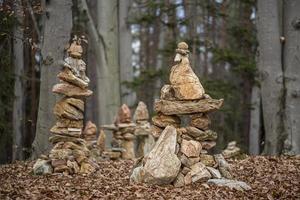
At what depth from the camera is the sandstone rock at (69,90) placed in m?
10.0

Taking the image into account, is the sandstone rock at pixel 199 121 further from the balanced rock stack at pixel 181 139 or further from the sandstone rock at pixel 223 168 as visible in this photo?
the sandstone rock at pixel 223 168

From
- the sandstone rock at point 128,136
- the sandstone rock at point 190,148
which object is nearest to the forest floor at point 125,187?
the sandstone rock at point 190,148

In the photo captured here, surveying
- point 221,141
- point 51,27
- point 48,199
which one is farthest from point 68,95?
point 221,141

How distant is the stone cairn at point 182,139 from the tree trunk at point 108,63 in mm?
9668

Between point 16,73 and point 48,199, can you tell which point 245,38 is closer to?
point 16,73

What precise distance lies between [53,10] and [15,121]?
23.3 ft

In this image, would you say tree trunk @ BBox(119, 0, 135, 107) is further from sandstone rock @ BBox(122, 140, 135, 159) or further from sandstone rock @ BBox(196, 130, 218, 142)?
sandstone rock @ BBox(196, 130, 218, 142)

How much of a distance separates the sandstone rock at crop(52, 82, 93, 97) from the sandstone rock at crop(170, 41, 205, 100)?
208 centimetres

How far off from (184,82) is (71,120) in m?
2.61

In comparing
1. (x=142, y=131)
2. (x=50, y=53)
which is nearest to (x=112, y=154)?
(x=142, y=131)

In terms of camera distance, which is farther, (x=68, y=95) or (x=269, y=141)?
(x=269, y=141)

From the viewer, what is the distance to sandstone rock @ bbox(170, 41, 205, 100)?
9.00 metres

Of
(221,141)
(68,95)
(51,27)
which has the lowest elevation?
(221,141)

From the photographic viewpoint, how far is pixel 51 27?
1186cm
